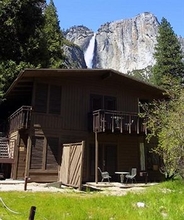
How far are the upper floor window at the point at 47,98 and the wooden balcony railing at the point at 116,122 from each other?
2.34 m

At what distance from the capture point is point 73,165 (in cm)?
1427

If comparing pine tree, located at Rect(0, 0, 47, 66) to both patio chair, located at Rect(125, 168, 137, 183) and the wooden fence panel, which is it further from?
patio chair, located at Rect(125, 168, 137, 183)

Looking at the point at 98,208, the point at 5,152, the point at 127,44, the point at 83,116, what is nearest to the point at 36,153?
the point at 5,152

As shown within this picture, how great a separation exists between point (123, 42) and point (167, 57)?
243 ft

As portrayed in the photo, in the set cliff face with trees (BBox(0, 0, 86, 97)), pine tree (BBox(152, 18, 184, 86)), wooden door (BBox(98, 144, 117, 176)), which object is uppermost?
pine tree (BBox(152, 18, 184, 86))

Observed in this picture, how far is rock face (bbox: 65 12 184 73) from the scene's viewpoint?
109 m

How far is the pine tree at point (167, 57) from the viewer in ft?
136

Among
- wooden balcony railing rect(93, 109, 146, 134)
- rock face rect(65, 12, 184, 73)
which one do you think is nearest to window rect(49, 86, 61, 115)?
wooden balcony railing rect(93, 109, 146, 134)

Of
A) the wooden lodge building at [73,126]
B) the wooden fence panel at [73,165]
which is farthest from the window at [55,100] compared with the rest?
the wooden fence panel at [73,165]

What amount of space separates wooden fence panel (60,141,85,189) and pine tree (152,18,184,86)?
89.9ft

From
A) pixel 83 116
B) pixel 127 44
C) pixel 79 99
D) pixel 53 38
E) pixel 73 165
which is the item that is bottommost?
pixel 73 165

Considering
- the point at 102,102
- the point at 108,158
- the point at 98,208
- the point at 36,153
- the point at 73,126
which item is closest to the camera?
the point at 98,208

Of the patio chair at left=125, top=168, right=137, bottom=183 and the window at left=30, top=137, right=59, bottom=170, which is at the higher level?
the window at left=30, top=137, right=59, bottom=170

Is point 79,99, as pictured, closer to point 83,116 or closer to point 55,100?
point 83,116
